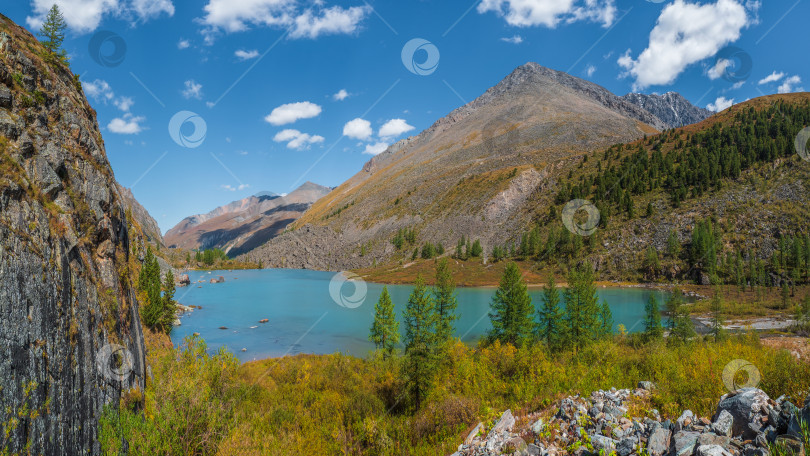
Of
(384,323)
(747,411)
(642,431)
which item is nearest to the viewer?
(747,411)

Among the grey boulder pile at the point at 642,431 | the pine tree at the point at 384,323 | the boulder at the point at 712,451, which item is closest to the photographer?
the boulder at the point at 712,451

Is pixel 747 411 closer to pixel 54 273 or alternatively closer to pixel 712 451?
pixel 712 451

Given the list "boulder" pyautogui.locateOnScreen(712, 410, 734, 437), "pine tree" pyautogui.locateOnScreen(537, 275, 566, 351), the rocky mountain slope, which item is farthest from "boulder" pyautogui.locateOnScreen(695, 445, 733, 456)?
"pine tree" pyautogui.locateOnScreen(537, 275, 566, 351)

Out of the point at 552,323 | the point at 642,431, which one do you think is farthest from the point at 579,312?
the point at 642,431

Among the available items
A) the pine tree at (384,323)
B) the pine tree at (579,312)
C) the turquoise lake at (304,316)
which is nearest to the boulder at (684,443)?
the pine tree at (579,312)

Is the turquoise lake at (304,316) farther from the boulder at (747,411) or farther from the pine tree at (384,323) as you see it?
the boulder at (747,411)

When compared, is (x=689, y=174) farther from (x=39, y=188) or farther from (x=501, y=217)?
(x=39, y=188)

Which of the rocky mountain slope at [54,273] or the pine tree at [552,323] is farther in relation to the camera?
the pine tree at [552,323]
